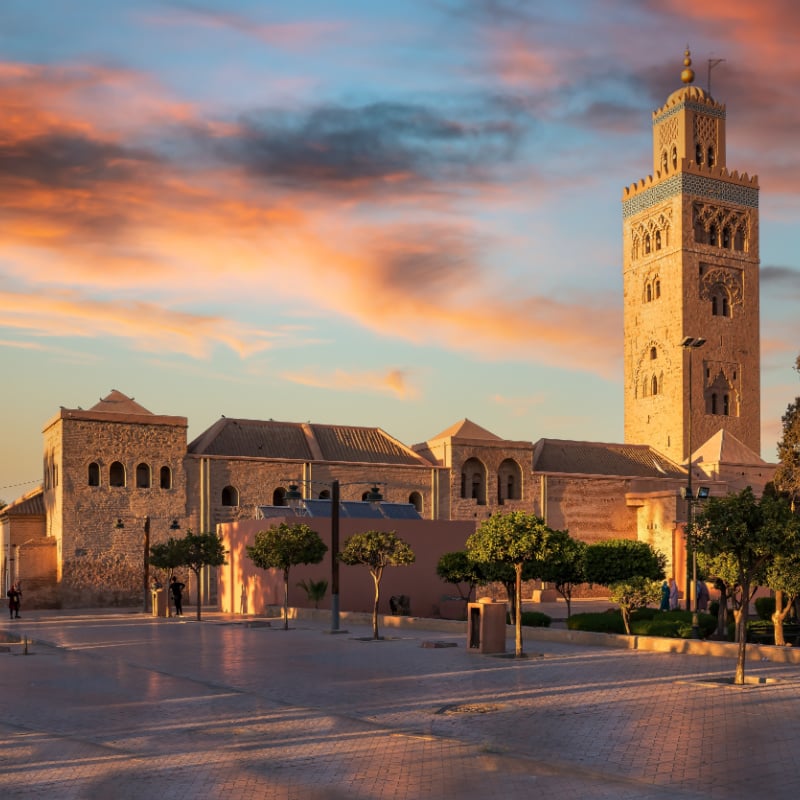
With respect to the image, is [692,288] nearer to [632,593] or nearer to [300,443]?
[300,443]

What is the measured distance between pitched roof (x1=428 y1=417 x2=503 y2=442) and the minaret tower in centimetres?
1525

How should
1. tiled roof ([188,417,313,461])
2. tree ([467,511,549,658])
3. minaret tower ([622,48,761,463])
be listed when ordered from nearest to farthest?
tree ([467,511,549,658])
tiled roof ([188,417,313,461])
minaret tower ([622,48,761,463])

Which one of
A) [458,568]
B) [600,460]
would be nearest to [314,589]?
[458,568]

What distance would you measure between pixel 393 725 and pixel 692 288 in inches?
2307

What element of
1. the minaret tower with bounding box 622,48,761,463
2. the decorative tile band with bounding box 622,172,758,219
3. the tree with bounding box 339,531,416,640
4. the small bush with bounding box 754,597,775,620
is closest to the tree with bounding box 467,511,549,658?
the tree with bounding box 339,531,416,640

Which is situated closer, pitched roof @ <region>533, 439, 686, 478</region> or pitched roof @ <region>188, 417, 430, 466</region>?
pitched roof @ <region>188, 417, 430, 466</region>

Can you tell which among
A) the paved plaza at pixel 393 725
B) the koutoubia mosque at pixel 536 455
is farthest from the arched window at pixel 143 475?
the paved plaza at pixel 393 725

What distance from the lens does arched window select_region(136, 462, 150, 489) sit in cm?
4722

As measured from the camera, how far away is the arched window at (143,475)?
Result: 47.2 meters

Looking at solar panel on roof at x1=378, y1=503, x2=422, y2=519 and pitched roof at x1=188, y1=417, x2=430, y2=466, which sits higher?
pitched roof at x1=188, y1=417, x2=430, y2=466

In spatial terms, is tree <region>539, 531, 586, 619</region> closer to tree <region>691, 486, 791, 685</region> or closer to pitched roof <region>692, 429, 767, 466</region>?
tree <region>691, 486, 791, 685</region>

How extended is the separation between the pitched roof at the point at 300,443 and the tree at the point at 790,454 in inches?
864

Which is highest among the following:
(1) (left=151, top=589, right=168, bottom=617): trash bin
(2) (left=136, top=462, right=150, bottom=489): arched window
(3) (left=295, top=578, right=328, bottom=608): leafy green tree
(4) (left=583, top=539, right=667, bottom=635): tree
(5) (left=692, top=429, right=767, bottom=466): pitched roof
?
(5) (left=692, top=429, right=767, bottom=466): pitched roof

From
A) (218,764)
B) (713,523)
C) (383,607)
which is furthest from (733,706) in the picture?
(383,607)
